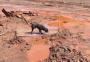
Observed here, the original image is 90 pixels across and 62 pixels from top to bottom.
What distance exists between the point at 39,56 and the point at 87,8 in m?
15.2

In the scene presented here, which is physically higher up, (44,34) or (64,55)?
(64,55)

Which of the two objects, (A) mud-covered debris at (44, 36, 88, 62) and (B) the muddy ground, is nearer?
(A) mud-covered debris at (44, 36, 88, 62)

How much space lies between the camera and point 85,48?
15.4 metres

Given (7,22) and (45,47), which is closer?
(45,47)

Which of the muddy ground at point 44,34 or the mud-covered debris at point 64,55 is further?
the muddy ground at point 44,34

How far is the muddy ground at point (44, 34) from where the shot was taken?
14.1 m

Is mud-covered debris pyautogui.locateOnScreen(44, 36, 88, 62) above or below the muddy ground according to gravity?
above

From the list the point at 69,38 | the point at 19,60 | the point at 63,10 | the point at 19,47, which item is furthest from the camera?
the point at 63,10

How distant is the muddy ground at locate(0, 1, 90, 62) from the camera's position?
1412 centimetres

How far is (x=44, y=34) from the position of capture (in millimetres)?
17531

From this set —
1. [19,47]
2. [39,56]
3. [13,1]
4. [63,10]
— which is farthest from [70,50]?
[13,1]

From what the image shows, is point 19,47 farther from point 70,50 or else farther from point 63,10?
point 63,10

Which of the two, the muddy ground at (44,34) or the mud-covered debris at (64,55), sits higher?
the mud-covered debris at (64,55)

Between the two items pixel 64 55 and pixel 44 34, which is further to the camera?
pixel 44 34
